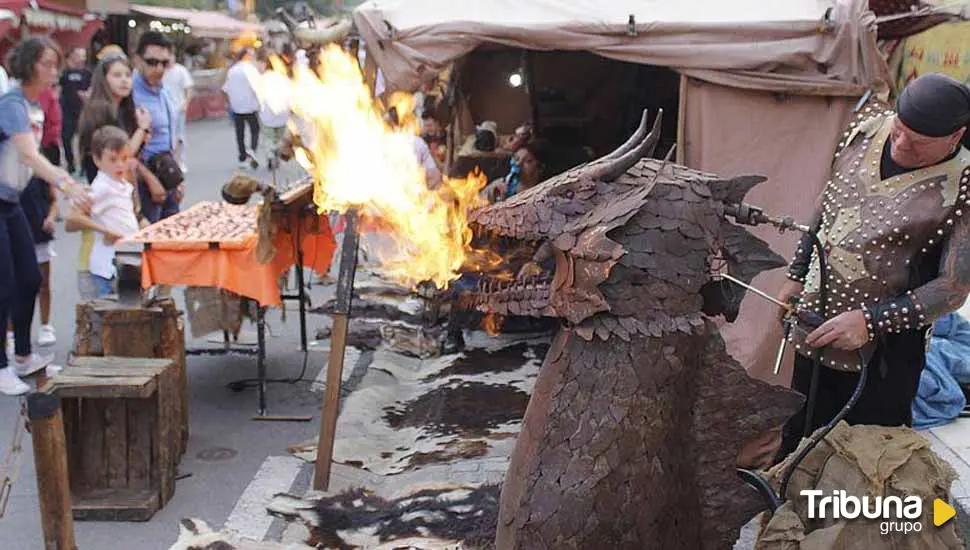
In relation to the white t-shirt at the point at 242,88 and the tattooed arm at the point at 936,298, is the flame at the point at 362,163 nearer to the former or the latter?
the tattooed arm at the point at 936,298

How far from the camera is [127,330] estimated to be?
4949 mm

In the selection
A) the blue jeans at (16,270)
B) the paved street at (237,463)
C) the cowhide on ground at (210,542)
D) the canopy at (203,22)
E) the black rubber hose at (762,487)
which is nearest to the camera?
the black rubber hose at (762,487)

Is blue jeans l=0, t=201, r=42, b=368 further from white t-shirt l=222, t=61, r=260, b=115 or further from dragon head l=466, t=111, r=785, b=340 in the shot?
white t-shirt l=222, t=61, r=260, b=115

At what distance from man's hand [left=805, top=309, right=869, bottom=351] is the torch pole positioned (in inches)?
102

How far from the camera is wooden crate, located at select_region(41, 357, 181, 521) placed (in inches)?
180

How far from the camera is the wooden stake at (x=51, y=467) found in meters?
3.35

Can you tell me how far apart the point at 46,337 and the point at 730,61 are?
19.1 ft

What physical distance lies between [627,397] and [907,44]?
6764 mm

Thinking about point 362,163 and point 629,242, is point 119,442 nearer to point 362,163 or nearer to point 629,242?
point 362,163

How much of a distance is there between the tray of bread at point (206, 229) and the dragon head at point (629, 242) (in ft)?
11.2

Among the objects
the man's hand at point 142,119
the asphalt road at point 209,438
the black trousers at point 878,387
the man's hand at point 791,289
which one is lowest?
the asphalt road at point 209,438

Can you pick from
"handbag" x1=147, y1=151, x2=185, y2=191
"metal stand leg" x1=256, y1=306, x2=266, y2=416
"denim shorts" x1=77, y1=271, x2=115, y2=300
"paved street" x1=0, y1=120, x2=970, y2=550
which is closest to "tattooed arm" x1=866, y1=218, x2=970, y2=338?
"paved street" x1=0, y1=120, x2=970, y2=550

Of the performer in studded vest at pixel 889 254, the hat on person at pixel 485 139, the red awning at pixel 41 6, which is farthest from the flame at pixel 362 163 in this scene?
the red awning at pixel 41 6

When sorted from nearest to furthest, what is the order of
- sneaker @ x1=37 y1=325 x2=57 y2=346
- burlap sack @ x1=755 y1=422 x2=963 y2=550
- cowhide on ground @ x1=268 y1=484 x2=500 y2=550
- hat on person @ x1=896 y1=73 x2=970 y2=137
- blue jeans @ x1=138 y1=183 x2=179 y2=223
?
burlap sack @ x1=755 y1=422 x2=963 y2=550
hat on person @ x1=896 y1=73 x2=970 y2=137
cowhide on ground @ x1=268 y1=484 x2=500 y2=550
sneaker @ x1=37 y1=325 x2=57 y2=346
blue jeans @ x1=138 y1=183 x2=179 y2=223
